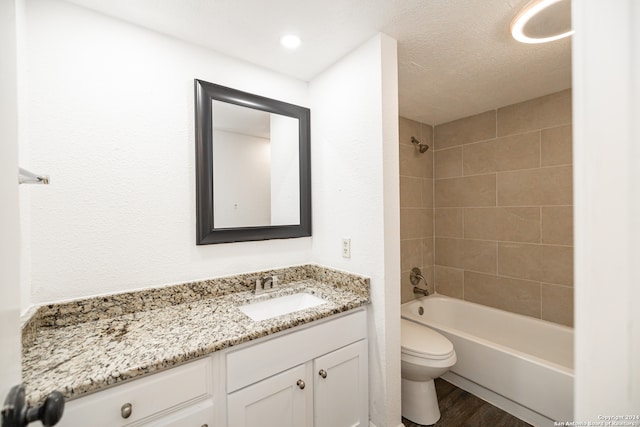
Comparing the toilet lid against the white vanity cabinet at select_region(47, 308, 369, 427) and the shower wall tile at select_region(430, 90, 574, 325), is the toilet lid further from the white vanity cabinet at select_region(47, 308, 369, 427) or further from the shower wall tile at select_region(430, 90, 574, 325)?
the shower wall tile at select_region(430, 90, 574, 325)

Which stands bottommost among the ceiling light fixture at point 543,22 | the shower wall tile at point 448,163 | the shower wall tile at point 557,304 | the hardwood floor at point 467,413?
the hardwood floor at point 467,413

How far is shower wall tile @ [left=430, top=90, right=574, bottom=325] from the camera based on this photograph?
207 centimetres

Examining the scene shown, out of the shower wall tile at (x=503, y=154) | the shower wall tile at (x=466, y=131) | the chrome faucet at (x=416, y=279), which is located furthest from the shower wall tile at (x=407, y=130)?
the chrome faucet at (x=416, y=279)

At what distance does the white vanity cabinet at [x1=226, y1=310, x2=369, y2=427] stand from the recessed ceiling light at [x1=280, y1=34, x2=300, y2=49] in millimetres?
1514

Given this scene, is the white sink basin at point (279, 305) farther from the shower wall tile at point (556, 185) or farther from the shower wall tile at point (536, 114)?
the shower wall tile at point (536, 114)

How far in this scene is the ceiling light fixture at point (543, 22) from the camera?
3.76 feet

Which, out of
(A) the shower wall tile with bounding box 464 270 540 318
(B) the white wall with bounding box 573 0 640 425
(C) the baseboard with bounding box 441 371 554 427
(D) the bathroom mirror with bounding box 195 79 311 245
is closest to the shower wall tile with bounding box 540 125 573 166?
(A) the shower wall tile with bounding box 464 270 540 318

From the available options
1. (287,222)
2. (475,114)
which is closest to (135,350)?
(287,222)

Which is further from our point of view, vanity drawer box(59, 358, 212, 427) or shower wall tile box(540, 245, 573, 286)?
shower wall tile box(540, 245, 573, 286)

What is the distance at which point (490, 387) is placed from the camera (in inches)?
72.9

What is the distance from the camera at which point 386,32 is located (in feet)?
4.59

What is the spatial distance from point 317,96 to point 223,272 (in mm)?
1324

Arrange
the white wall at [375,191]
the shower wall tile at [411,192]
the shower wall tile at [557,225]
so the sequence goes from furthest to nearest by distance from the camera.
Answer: the shower wall tile at [411,192] < the shower wall tile at [557,225] < the white wall at [375,191]

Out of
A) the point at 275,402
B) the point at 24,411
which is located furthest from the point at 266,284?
the point at 24,411
